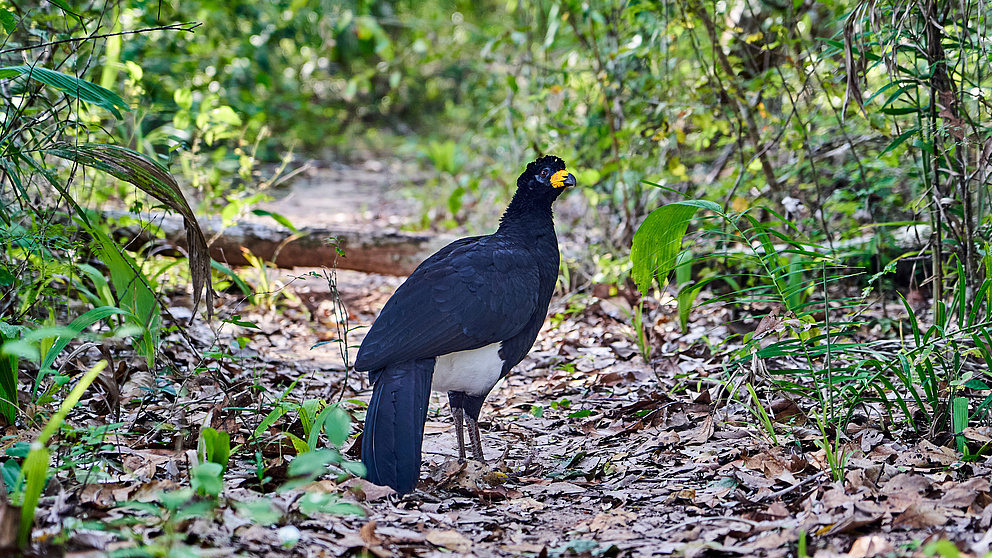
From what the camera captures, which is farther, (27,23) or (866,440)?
(27,23)

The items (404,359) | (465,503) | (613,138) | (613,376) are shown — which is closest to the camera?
(465,503)

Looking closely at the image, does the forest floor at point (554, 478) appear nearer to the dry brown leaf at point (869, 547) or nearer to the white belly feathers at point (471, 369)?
the dry brown leaf at point (869, 547)

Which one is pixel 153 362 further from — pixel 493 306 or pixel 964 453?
pixel 964 453

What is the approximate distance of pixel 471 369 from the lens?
3.10m

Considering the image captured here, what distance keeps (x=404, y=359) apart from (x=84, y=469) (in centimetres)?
111

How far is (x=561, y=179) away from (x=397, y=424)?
146cm

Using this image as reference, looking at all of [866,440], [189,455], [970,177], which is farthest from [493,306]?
[970,177]

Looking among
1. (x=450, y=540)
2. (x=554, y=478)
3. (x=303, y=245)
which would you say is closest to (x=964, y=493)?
(x=554, y=478)

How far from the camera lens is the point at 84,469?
2.37 meters

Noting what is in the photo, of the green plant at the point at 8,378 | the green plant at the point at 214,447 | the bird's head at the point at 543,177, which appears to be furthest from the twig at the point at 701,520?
the green plant at the point at 8,378

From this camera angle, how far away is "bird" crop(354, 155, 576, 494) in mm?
2631

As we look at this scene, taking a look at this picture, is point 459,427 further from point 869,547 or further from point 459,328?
point 869,547

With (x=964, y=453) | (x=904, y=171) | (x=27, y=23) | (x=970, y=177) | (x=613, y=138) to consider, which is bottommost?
(x=964, y=453)

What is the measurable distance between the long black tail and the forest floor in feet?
0.26
